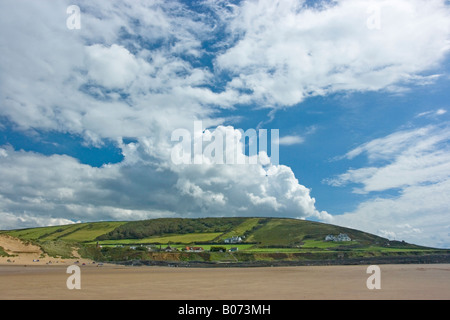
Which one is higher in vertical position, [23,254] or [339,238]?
[23,254]

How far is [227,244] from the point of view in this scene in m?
142

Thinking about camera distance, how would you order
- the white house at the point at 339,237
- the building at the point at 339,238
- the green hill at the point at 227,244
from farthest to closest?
the white house at the point at 339,237
the building at the point at 339,238
the green hill at the point at 227,244

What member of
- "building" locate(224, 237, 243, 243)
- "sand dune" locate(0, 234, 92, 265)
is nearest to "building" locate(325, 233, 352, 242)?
"building" locate(224, 237, 243, 243)

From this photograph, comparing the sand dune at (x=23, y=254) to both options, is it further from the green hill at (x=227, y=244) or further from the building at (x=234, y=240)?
the building at (x=234, y=240)

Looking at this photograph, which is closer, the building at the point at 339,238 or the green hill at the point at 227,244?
the green hill at the point at 227,244

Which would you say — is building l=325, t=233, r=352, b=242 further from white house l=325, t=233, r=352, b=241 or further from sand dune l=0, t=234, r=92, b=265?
sand dune l=0, t=234, r=92, b=265

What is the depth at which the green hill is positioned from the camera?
333ft

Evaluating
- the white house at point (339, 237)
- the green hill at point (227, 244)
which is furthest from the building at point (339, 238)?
the green hill at point (227, 244)

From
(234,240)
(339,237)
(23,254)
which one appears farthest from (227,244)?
(23,254)

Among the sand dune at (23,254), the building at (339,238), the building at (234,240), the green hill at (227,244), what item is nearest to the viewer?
the sand dune at (23,254)

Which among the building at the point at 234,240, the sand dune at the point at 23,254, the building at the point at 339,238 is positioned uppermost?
the sand dune at the point at 23,254

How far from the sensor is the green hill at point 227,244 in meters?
102

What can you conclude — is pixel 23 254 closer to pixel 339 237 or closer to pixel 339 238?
pixel 339 238
